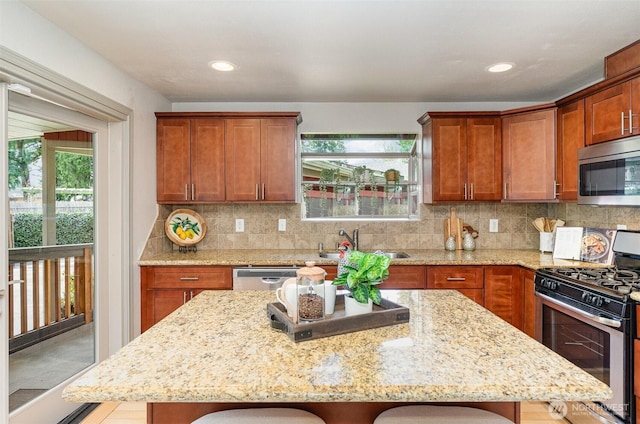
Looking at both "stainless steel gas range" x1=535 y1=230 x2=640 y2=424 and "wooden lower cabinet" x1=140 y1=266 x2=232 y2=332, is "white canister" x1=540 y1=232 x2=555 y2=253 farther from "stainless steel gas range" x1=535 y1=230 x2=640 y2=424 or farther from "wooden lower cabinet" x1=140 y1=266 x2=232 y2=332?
"wooden lower cabinet" x1=140 y1=266 x2=232 y2=332

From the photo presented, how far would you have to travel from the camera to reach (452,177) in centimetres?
337

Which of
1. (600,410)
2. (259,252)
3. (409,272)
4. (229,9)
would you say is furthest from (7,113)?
(600,410)

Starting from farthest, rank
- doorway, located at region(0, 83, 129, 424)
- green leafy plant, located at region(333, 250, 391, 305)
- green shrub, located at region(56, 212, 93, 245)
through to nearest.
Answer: green shrub, located at region(56, 212, 93, 245)
doorway, located at region(0, 83, 129, 424)
green leafy plant, located at region(333, 250, 391, 305)

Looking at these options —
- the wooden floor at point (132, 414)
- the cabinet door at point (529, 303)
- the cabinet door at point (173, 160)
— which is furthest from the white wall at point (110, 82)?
the cabinet door at point (529, 303)

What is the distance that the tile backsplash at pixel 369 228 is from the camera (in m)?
3.70

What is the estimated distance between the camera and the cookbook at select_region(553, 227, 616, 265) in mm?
2740

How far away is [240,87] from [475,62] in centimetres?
189

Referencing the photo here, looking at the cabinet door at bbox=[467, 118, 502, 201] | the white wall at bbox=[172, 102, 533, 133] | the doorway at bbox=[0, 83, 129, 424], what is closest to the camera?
the doorway at bbox=[0, 83, 129, 424]

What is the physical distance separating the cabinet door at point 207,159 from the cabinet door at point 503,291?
244cm

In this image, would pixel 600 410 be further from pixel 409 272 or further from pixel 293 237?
pixel 293 237

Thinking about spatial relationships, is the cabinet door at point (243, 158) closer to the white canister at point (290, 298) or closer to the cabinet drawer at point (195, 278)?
the cabinet drawer at point (195, 278)

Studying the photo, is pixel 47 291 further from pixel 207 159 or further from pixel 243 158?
pixel 243 158

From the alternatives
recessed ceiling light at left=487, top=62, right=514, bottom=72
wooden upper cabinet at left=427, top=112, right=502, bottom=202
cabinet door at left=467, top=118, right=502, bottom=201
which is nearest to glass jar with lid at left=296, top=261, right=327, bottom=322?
recessed ceiling light at left=487, top=62, right=514, bottom=72

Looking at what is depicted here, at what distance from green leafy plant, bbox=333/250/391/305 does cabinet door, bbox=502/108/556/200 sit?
2467 millimetres
